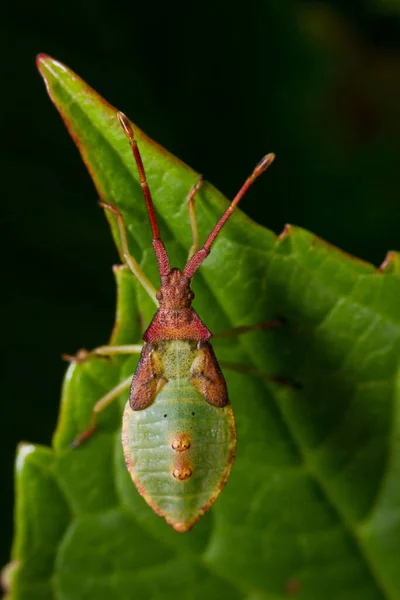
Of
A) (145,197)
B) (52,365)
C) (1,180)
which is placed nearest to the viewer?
(145,197)

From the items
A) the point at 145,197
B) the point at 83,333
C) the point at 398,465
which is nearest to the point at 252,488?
the point at 398,465

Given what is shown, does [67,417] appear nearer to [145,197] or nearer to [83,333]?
[145,197]

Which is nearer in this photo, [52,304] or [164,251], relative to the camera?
[164,251]

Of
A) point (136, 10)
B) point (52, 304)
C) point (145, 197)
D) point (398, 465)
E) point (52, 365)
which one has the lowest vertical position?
point (52, 365)

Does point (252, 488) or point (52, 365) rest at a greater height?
point (252, 488)

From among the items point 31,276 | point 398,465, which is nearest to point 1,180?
point 31,276

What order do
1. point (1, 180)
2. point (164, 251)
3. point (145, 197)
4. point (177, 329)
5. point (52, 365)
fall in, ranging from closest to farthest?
point (145, 197)
point (164, 251)
point (177, 329)
point (1, 180)
point (52, 365)
